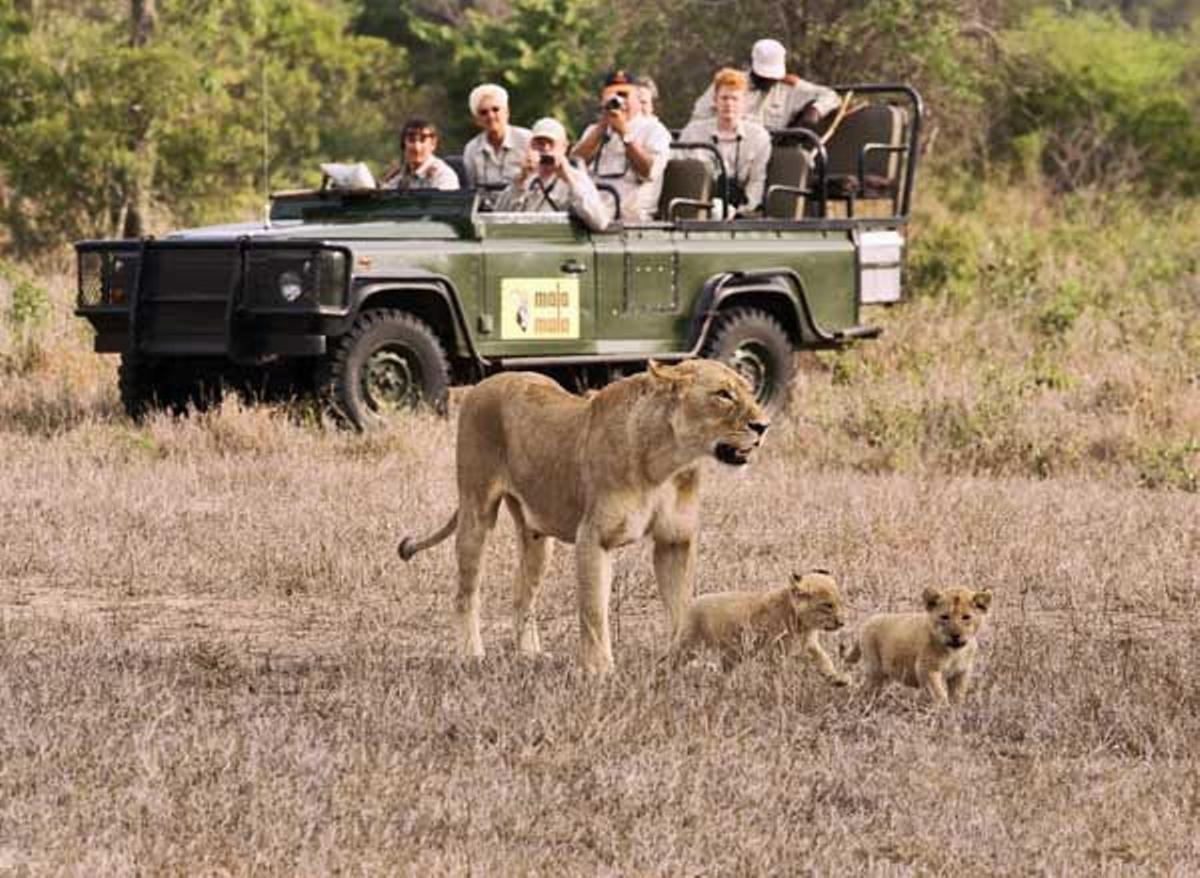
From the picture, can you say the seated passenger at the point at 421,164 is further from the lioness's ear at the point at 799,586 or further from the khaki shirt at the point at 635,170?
the lioness's ear at the point at 799,586

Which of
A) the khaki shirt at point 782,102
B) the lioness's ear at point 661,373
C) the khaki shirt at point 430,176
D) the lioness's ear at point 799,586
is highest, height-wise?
the khaki shirt at point 782,102

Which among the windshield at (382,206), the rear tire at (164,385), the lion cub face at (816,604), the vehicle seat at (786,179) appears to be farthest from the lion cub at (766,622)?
the vehicle seat at (786,179)

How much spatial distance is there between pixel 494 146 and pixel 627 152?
677 mm

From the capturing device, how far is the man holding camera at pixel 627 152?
14125mm

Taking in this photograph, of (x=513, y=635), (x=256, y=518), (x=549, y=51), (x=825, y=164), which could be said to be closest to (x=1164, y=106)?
(x=549, y=51)

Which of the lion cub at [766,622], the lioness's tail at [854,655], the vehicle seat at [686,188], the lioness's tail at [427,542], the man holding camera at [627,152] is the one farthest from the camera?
the vehicle seat at [686,188]

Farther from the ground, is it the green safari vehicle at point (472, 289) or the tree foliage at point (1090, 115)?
the tree foliage at point (1090, 115)

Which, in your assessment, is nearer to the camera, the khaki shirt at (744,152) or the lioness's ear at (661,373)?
the lioness's ear at (661,373)

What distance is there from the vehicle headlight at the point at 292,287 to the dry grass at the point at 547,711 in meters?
1.89

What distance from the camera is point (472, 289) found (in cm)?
1341

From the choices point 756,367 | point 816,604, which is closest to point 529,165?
point 756,367

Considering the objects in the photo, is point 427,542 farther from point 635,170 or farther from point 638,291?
point 635,170

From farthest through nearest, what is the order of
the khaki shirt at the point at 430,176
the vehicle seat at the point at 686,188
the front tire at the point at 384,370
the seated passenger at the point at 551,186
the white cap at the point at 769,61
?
the white cap at the point at 769,61, the vehicle seat at the point at 686,188, the khaki shirt at the point at 430,176, the seated passenger at the point at 551,186, the front tire at the point at 384,370

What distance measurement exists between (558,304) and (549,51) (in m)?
14.8
